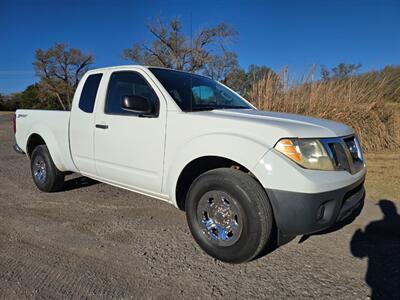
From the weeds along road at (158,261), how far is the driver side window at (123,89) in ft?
4.67

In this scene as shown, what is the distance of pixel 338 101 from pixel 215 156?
5928 millimetres

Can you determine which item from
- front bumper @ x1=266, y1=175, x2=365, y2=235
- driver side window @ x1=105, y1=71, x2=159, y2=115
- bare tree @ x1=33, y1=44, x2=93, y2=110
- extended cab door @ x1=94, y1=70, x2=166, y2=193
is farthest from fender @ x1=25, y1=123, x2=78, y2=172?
bare tree @ x1=33, y1=44, x2=93, y2=110

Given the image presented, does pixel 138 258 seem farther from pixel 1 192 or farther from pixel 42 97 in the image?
pixel 42 97

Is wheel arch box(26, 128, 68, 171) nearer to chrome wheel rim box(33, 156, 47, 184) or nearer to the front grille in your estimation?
chrome wheel rim box(33, 156, 47, 184)

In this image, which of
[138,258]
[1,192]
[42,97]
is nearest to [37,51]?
[42,97]

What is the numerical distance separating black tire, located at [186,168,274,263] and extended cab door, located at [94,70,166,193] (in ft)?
1.81

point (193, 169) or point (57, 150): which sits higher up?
point (193, 169)

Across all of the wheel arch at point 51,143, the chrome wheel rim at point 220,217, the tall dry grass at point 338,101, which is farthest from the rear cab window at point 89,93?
the tall dry grass at point 338,101

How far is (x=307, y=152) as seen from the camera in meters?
2.24

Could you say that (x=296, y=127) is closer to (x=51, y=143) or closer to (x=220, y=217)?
(x=220, y=217)

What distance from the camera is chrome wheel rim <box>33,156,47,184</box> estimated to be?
445 centimetres

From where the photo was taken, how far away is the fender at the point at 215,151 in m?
2.31

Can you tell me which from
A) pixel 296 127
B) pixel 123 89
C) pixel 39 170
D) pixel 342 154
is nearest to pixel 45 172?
pixel 39 170

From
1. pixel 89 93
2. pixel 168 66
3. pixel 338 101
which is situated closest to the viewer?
pixel 89 93
